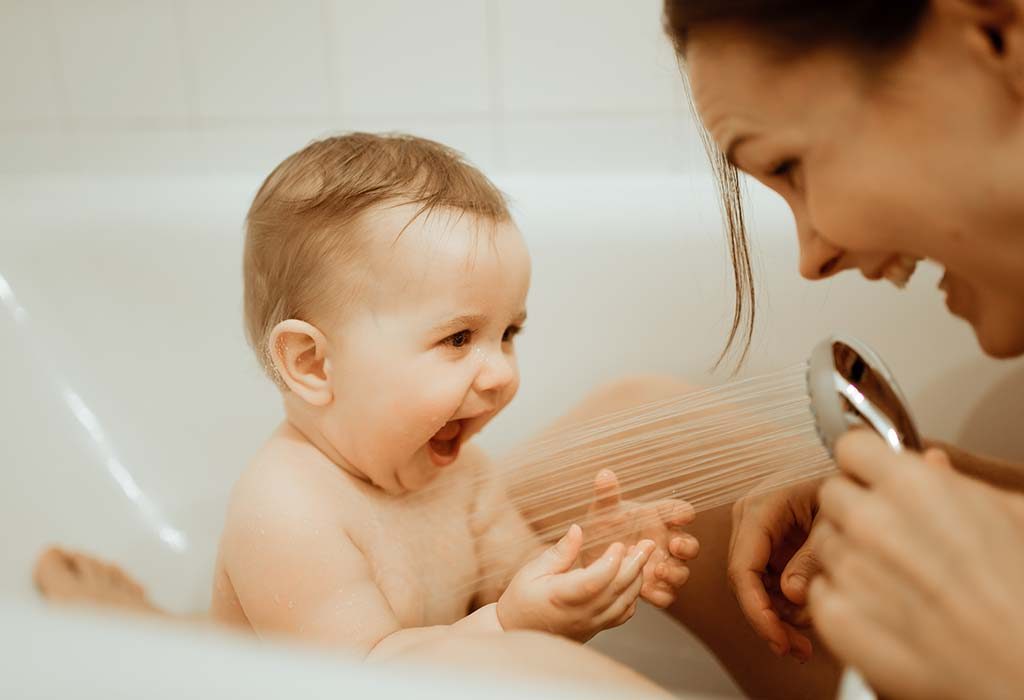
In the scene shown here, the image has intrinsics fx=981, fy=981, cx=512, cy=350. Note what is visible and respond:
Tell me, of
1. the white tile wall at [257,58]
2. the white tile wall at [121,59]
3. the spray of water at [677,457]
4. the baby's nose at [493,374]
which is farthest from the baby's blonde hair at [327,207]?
the white tile wall at [121,59]

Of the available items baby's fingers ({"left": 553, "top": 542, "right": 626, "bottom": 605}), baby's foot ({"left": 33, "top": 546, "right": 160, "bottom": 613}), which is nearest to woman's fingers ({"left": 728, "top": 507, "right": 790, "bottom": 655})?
baby's fingers ({"left": 553, "top": 542, "right": 626, "bottom": 605})

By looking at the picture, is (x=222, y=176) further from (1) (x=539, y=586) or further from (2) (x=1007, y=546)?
(2) (x=1007, y=546)

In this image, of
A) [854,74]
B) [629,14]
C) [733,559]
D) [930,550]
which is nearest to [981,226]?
[854,74]

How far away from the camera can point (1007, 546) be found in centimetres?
45

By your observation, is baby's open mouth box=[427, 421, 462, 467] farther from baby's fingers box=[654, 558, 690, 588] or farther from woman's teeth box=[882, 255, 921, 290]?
woman's teeth box=[882, 255, 921, 290]

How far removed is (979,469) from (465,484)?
0.47 meters

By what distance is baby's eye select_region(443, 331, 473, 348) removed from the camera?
2.75 feet

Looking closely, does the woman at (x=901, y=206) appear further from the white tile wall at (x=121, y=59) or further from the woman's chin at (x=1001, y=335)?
the white tile wall at (x=121, y=59)

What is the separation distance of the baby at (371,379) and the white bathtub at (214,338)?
32cm

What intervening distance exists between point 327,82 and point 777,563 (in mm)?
962

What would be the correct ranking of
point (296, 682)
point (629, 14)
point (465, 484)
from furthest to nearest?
point (629, 14) < point (465, 484) < point (296, 682)

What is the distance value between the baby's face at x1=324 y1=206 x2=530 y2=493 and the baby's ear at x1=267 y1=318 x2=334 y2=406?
1 cm

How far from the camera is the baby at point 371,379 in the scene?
2.69ft

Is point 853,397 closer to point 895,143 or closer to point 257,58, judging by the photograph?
point 895,143
